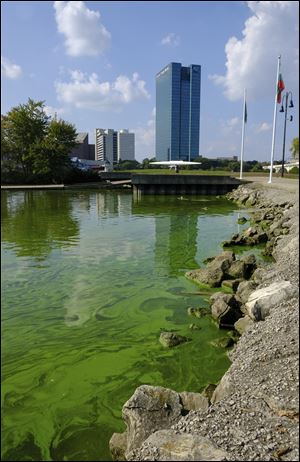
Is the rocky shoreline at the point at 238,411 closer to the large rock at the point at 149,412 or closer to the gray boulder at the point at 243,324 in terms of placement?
the large rock at the point at 149,412

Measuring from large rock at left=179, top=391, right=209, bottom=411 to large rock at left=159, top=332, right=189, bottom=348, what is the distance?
2.37 meters

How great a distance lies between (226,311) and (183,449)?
16.1 ft

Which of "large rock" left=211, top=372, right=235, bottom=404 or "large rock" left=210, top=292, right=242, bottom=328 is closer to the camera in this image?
"large rock" left=211, top=372, right=235, bottom=404

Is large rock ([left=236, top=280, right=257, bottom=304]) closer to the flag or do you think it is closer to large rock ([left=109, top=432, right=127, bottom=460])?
large rock ([left=109, top=432, right=127, bottom=460])

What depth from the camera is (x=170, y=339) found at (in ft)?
24.3

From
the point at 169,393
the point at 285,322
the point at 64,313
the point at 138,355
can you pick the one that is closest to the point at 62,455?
the point at 169,393

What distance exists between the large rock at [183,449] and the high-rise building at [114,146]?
69.8m

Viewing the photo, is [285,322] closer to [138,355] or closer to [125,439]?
[138,355]

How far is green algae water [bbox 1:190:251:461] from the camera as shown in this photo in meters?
4.99

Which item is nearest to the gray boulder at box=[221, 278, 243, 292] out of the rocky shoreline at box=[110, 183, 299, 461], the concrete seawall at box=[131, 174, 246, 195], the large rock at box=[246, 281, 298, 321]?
the large rock at box=[246, 281, 298, 321]

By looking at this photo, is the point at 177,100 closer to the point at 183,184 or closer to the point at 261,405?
the point at 261,405

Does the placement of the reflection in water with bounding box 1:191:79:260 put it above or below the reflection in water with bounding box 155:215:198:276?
above

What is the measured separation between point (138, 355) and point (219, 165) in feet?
295

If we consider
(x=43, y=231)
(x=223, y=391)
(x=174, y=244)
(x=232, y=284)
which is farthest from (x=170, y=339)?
(x=43, y=231)
